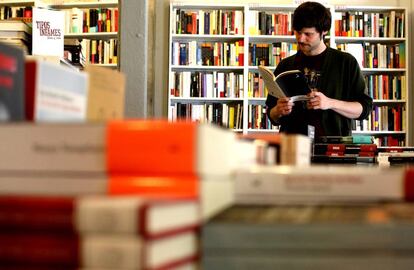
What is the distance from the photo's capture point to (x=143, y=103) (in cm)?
259

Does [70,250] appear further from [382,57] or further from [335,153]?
[382,57]

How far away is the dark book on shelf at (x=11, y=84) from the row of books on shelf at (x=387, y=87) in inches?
225

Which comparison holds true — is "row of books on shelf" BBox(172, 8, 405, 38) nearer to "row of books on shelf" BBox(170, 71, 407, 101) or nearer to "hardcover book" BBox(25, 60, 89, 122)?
"row of books on shelf" BBox(170, 71, 407, 101)

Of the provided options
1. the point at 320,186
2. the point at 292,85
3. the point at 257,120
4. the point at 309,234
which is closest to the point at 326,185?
the point at 320,186

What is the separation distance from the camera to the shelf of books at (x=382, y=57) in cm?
629

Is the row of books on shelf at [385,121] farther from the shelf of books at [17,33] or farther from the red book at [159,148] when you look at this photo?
the red book at [159,148]

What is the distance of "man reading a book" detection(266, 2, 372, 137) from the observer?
323 cm

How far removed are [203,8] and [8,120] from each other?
5710 mm

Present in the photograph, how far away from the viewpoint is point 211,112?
6352mm

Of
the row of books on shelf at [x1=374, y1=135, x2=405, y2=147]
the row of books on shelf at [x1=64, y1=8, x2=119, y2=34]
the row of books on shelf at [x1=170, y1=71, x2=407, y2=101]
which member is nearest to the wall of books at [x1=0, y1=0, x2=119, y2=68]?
the row of books on shelf at [x1=64, y1=8, x2=119, y2=34]

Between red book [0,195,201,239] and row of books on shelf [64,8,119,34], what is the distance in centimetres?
581

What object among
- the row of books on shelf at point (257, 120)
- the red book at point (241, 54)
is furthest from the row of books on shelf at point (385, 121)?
the red book at point (241, 54)

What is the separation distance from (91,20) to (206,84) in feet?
4.38

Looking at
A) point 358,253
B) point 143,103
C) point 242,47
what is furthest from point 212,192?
point 242,47
